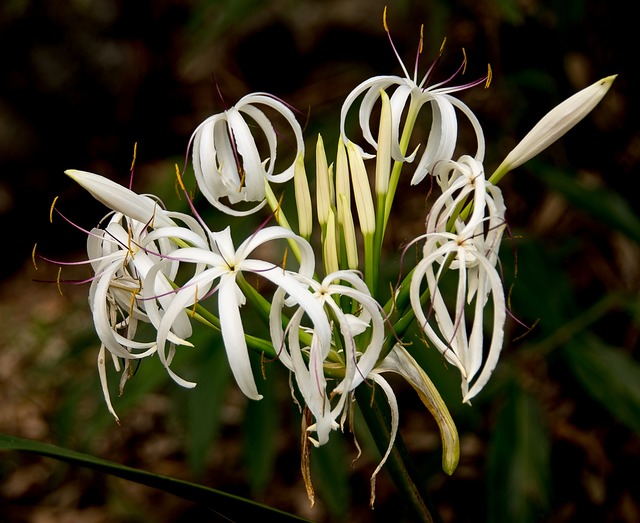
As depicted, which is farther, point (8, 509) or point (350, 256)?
point (8, 509)

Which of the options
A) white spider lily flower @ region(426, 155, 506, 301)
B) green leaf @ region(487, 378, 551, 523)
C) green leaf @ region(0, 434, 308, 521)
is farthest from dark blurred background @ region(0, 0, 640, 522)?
green leaf @ region(0, 434, 308, 521)

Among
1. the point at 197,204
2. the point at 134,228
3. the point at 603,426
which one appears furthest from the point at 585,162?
the point at 134,228

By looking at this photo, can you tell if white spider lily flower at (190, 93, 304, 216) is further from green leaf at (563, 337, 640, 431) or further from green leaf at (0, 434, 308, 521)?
green leaf at (563, 337, 640, 431)

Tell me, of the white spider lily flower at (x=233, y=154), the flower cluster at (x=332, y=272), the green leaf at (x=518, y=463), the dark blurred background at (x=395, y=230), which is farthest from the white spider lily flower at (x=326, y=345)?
the green leaf at (x=518, y=463)

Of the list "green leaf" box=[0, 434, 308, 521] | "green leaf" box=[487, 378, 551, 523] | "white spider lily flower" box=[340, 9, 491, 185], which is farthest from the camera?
"green leaf" box=[487, 378, 551, 523]

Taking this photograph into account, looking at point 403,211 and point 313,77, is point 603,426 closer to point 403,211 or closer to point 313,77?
point 403,211

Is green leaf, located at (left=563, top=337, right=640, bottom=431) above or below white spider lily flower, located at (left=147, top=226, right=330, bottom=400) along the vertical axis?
below
